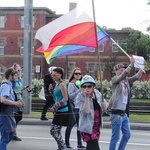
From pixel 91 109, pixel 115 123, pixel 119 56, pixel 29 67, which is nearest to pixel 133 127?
pixel 29 67

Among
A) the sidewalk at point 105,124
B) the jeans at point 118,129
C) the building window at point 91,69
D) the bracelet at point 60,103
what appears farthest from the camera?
the building window at point 91,69

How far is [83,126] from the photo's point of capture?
19.7 ft

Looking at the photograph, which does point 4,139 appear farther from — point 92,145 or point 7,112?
point 92,145

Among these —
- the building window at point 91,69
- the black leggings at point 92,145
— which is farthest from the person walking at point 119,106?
the building window at point 91,69

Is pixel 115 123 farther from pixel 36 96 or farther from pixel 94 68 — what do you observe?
pixel 94 68

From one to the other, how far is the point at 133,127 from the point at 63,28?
6.80 meters

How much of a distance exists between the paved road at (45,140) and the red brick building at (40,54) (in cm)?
3817

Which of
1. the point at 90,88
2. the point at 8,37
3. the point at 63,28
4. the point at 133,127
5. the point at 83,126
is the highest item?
the point at 8,37

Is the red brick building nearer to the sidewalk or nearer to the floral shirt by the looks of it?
the sidewalk

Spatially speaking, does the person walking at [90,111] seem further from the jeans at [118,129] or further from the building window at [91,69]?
the building window at [91,69]

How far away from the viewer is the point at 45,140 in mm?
10039

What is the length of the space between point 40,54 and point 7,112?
44720 mm

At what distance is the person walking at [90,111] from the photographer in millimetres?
5918

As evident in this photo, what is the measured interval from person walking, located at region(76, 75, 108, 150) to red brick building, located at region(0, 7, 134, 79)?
44.1 meters
